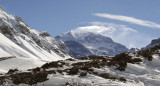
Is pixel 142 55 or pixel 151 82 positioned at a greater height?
pixel 142 55

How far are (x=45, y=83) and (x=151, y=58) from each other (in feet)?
41.5

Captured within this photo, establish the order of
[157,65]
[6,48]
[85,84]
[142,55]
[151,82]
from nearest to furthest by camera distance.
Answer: [85,84], [151,82], [157,65], [142,55], [6,48]

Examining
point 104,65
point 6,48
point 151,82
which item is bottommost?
point 151,82

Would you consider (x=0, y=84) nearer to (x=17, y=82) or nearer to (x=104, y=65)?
(x=17, y=82)

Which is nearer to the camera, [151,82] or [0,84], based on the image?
[0,84]

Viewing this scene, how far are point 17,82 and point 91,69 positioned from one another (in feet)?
20.5

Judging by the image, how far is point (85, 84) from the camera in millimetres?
18203

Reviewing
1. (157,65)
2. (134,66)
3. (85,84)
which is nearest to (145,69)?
(134,66)

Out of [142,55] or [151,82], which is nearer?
[151,82]

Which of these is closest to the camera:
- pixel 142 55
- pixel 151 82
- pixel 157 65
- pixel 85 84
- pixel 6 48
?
pixel 85 84

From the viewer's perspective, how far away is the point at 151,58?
87.1 ft

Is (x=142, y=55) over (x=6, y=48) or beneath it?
beneath

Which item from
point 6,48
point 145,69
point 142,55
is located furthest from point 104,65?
point 6,48

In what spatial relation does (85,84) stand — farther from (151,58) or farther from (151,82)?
(151,58)
